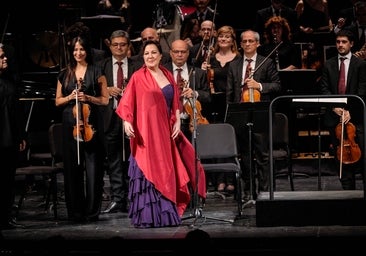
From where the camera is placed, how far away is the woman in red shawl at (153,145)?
25.5 feet

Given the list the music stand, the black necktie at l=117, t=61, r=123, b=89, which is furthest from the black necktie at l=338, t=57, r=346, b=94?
the black necktie at l=117, t=61, r=123, b=89

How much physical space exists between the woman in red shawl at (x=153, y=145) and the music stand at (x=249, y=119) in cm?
69

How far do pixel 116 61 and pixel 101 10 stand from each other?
8.87 feet

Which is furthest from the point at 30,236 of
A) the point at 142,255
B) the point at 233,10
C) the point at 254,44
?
the point at 233,10

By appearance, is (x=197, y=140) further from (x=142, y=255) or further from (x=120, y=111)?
(x=142, y=255)

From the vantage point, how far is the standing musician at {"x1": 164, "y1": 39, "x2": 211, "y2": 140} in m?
8.88

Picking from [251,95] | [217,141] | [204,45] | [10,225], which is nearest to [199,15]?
[204,45]

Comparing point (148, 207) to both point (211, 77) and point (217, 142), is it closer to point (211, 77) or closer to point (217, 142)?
point (217, 142)

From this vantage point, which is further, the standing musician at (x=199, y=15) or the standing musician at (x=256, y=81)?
the standing musician at (x=199, y=15)

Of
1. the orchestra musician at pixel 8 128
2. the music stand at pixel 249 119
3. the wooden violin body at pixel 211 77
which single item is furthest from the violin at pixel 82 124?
the wooden violin body at pixel 211 77

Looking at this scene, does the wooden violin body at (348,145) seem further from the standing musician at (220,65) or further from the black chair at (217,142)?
the standing musician at (220,65)

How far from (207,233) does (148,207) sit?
8.24 feet

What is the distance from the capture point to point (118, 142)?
8828mm

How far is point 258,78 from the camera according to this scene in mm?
9070
